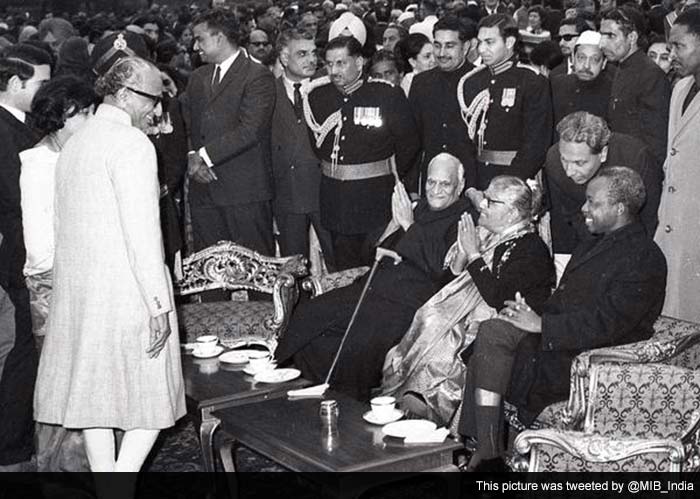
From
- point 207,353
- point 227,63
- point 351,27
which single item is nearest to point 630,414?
point 207,353

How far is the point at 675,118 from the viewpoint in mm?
5211

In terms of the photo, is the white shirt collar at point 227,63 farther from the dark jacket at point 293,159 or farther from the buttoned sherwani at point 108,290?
the buttoned sherwani at point 108,290

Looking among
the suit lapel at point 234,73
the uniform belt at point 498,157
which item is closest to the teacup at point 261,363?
the uniform belt at point 498,157

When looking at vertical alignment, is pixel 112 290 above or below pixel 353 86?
below

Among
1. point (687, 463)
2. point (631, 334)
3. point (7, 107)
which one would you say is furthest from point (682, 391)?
point (7, 107)

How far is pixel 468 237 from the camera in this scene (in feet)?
16.5

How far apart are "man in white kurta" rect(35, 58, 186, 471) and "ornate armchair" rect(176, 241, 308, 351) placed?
1579mm

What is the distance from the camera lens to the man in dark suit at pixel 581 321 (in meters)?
4.49

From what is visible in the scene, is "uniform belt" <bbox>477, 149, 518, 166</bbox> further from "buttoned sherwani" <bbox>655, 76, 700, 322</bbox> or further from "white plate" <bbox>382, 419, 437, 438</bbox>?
"white plate" <bbox>382, 419, 437, 438</bbox>

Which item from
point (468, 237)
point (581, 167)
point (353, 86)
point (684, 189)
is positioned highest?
point (353, 86)

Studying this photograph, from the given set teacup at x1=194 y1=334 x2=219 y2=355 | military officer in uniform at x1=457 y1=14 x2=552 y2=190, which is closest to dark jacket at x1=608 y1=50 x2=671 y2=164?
military officer in uniform at x1=457 y1=14 x2=552 y2=190

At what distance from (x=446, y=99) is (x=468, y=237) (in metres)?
1.47

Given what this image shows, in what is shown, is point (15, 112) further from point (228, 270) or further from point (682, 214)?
point (682, 214)

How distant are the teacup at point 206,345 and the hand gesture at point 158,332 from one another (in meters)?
1.08
